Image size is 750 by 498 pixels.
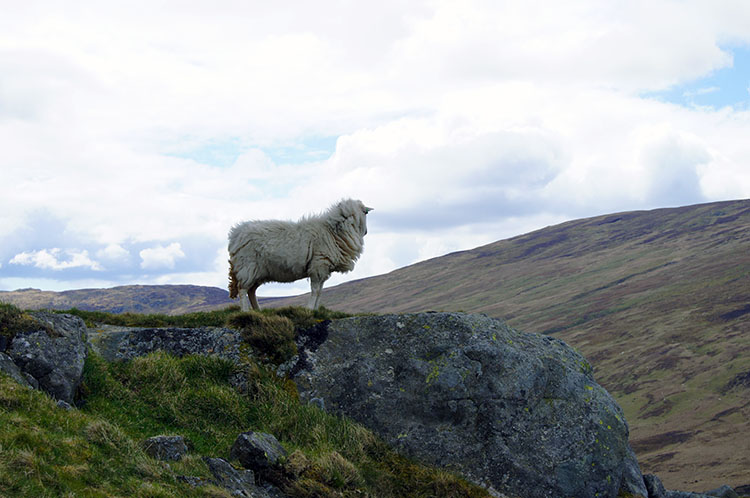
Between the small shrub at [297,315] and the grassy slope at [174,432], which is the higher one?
the small shrub at [297,315]

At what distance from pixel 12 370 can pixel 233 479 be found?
12.3ft

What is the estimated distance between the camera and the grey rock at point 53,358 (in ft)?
30.7

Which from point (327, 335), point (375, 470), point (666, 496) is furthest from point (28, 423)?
point (666, 496)

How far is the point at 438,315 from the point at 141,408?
5860 mm

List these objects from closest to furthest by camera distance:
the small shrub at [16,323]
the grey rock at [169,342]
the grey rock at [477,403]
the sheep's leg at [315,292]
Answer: the small shrub at [16,323] → the grey rock at [477,403] → the grey rock at [169,342] → the sheep's leg at [315,292]

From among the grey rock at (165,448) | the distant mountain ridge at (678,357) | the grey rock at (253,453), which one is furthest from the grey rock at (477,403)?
the distant mountain ridge at (678,357)

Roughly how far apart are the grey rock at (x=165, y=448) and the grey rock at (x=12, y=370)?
2158mm

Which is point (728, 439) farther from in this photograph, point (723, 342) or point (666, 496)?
point (666, 496)

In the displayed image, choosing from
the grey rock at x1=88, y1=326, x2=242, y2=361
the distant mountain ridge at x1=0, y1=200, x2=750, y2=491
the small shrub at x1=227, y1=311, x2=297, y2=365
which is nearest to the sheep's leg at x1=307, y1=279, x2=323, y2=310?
the small shrub at x1=227, y1=311, x2=297, y2=365

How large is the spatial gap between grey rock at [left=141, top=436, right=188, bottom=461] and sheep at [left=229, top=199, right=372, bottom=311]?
7.52 meters

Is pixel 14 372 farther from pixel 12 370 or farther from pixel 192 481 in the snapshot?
pixel 192 481

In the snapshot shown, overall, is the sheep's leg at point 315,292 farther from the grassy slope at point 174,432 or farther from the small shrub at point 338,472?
the small shrub at point 338,472

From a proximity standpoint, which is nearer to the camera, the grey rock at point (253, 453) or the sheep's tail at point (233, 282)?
the grey rock at point (253, 453)

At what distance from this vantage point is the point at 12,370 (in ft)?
29.5
